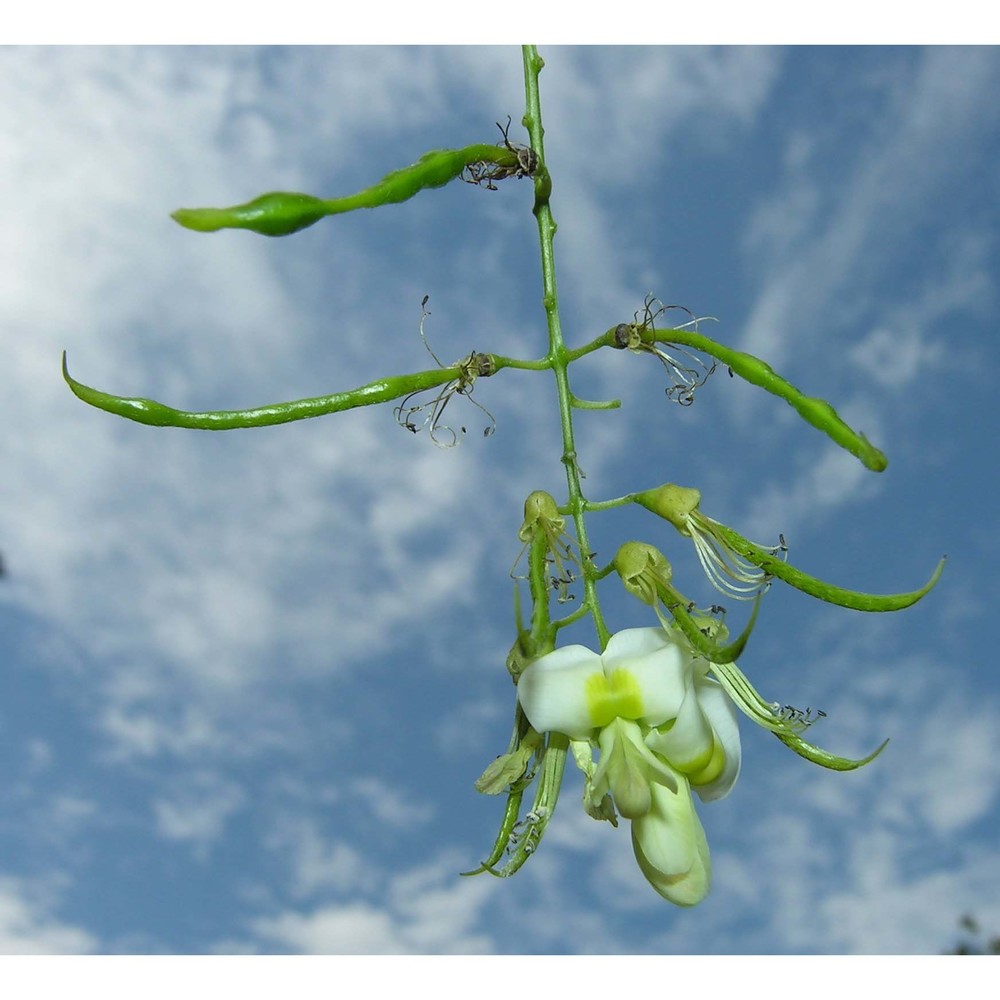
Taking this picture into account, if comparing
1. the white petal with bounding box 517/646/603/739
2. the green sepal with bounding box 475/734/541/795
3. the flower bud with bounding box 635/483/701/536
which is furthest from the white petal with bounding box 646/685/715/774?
the flower bud with bounding box 635/483/701/536

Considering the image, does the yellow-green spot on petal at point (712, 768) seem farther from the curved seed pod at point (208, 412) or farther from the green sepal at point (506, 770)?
the curved seed pod at point (208, 412)

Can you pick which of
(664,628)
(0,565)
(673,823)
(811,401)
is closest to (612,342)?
(811,401)

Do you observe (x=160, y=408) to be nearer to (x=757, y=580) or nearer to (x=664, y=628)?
(x=664, y=628)

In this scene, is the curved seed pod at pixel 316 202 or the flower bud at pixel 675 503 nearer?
the curved seed pod at pixel 316 202

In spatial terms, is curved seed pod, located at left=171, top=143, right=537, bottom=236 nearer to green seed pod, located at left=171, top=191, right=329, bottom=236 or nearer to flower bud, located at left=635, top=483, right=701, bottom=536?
green seed pod, located at left=171, top=191, right=329, bottom=236

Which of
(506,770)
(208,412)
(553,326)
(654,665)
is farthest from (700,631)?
(208,412)

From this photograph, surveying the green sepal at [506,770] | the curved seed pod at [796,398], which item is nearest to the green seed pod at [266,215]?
the curved seed pod at [796,398]
